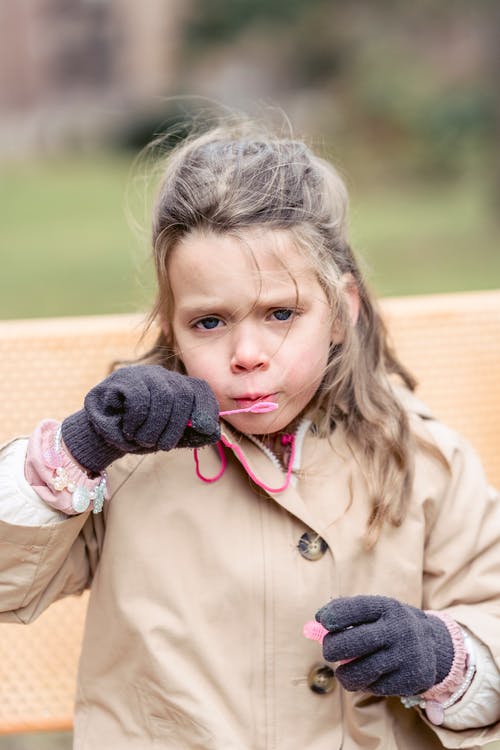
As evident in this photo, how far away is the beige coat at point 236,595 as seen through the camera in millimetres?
1904

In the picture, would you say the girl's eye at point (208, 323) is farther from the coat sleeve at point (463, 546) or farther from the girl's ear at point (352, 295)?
the coat sleeve at point (463, 546)

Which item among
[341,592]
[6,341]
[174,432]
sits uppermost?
[174,432]

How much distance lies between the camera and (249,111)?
15758 mm

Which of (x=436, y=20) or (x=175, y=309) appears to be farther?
(x=436, y=20)

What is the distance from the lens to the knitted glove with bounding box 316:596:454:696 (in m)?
1.75

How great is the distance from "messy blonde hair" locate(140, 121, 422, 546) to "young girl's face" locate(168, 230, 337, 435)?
33 mm

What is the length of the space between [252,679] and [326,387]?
1.75 feet

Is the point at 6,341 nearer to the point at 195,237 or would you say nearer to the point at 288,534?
the point at 195,237

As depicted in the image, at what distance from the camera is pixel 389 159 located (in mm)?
13836

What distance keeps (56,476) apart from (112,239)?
8213mm

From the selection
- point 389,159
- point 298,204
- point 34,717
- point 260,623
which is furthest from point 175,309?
point 389,159

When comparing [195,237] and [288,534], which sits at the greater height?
[195,237]

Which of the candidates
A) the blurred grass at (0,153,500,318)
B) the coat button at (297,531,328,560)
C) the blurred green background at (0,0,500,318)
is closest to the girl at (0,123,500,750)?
the coat button at (297,531,328,560)

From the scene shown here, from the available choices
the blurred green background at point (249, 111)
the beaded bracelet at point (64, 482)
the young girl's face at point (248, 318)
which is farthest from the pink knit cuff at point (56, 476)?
the blurred green background at point (249, 111)
